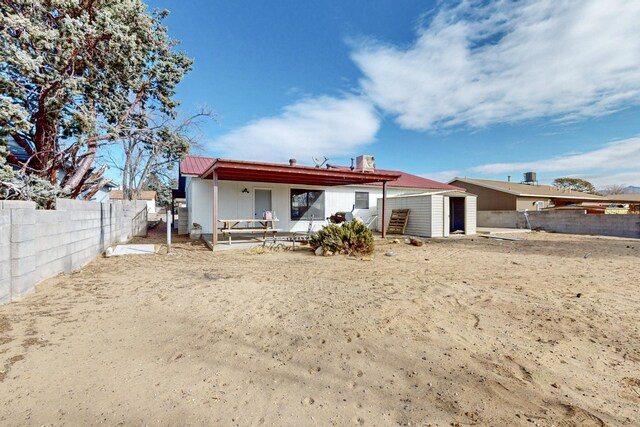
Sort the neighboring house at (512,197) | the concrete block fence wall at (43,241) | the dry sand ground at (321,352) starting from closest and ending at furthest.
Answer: the dry sand ground at (321,352) → the concrete block fence wall at (43,241) → the neighboring house at (512,197)

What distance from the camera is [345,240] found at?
848 cm

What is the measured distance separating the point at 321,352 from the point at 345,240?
19.1ft

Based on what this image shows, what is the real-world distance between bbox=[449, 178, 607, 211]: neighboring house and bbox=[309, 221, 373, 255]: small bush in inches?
650

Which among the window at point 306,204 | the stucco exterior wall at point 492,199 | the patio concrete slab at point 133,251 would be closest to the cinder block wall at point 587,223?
the stucco exterior wall at point 492,199

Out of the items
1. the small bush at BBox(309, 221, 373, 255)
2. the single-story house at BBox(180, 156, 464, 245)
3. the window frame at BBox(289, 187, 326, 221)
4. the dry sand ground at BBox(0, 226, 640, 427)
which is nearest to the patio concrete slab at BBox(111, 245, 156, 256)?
the single-story house at BBox(180, 156, 464, 245)

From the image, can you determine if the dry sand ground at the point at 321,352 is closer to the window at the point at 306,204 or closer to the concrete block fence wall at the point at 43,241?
the concrete block fence wall at the point at 43,241

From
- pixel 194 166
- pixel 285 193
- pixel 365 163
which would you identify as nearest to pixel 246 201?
pixel 285 193

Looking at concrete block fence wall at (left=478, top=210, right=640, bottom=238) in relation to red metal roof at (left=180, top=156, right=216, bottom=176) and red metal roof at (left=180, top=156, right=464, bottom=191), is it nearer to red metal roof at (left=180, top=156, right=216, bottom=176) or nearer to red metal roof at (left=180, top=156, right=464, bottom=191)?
red metal roof at (left=180, top=156, right=464, bottom=191)

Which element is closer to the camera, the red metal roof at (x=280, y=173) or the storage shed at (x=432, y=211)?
the red metal roof at (x=280, y=173)

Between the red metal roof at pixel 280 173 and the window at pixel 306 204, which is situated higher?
the red metal roof at pixel 280 173

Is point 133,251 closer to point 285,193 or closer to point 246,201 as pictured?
point 246,201

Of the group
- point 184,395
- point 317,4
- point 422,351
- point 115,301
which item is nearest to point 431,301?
point 422,351

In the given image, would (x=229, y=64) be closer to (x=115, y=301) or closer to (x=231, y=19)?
(x=231, y=19)

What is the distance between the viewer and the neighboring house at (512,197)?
2045 cm
